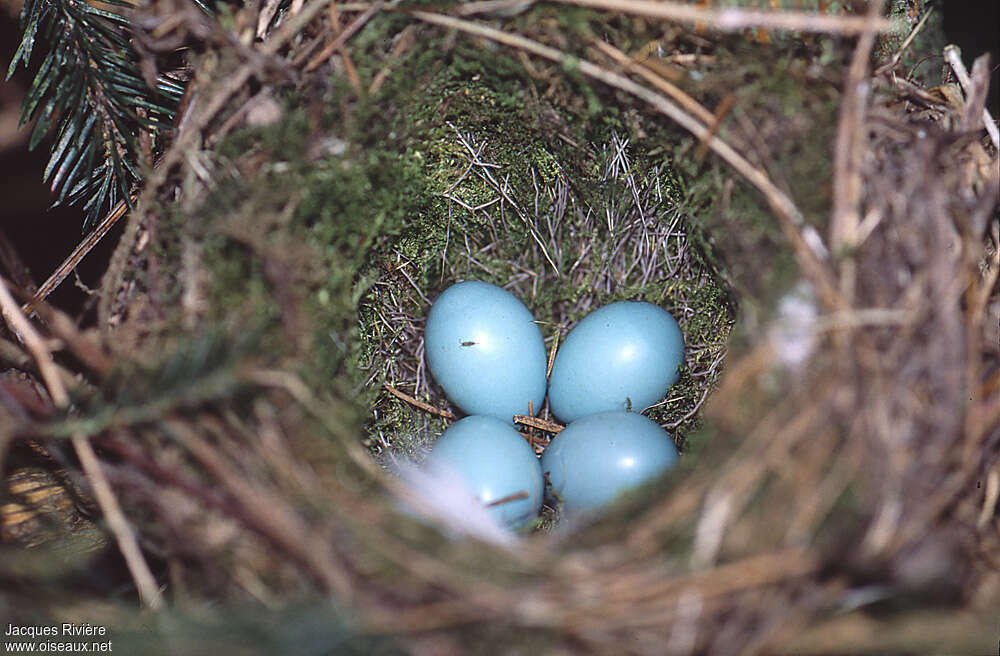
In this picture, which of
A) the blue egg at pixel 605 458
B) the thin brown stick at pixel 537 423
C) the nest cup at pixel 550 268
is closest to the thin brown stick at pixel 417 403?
the nest cup at pixel 550 268

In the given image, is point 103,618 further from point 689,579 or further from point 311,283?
point 689,579

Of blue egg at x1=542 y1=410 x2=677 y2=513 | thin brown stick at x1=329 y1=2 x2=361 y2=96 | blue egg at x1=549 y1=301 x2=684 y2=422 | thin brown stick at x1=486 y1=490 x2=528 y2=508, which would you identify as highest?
thin brown stick at x1=329 y1=2 x2=361 y2=96

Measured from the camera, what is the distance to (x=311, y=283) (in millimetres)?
888

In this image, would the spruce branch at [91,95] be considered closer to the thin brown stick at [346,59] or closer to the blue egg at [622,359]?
the thin brown stick at [346,59]

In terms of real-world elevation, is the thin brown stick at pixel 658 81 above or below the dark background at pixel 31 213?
below

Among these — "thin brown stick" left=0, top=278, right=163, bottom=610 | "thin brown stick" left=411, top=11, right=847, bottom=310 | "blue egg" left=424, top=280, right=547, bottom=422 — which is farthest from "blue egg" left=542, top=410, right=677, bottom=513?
"thin brown stick" left=0, top=278, right=163, bottom=610

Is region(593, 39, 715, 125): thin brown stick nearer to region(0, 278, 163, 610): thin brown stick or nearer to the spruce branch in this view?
the spruce branch

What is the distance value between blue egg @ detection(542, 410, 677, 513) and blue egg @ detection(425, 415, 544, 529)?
0.04m

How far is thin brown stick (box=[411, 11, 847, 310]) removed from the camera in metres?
0.75

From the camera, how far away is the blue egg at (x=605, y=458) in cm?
99

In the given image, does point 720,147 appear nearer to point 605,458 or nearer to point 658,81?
point 658,81

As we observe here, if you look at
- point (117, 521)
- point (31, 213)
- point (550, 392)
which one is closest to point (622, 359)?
point (550, 392)

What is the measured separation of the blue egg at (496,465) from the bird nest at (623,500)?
15 centimetres

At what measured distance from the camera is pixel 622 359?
1.13 m
